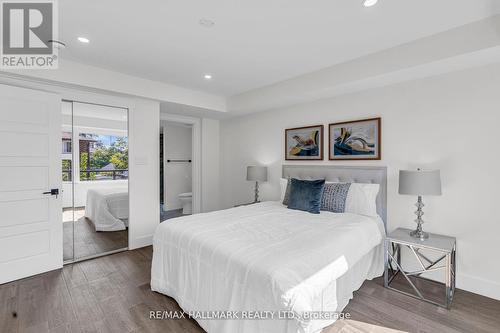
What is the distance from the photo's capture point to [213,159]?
17.0ft

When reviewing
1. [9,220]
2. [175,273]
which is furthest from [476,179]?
[9,220]

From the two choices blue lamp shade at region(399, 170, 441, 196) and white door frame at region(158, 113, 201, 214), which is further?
white door frame at region(158, 113, 201, 214)

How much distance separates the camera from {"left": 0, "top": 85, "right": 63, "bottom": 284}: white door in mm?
2545

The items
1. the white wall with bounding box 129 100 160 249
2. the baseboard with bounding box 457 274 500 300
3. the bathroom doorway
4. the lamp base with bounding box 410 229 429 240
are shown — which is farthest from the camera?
the bathroom doorway

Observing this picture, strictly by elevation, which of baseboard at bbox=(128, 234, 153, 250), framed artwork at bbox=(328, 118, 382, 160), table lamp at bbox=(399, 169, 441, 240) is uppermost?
framed artwork at bbox=(328, 118, 382, 160)

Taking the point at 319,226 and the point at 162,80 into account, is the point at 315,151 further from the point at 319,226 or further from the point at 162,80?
the point at 162,80

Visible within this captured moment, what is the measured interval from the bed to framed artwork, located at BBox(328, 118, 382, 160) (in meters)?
0.83

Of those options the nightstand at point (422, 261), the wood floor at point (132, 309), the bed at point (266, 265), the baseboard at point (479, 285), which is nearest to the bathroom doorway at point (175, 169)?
the wood floor at point (132, 309)

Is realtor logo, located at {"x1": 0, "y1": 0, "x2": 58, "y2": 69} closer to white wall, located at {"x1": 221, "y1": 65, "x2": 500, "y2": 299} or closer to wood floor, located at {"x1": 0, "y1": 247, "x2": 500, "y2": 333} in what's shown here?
wood floor, located at {"x1": 0, "y1": 247, "x2": 500, "y2": 333}

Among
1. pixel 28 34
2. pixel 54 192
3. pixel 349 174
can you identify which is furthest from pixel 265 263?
pixel 28 34

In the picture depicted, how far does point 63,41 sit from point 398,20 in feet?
10.2

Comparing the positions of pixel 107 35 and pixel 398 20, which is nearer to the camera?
pixel 398 20

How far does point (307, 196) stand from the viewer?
9.75 ft

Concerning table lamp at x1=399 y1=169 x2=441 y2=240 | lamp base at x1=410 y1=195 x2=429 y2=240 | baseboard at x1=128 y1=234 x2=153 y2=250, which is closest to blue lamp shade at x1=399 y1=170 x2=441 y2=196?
table lamp at x1=399 y1=169 x2=441 y2=240
